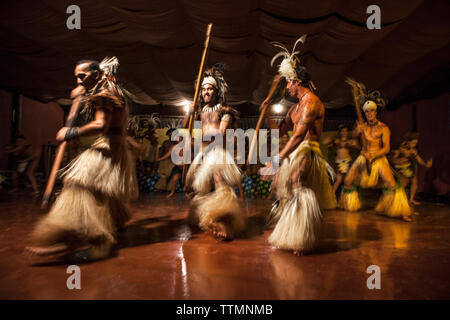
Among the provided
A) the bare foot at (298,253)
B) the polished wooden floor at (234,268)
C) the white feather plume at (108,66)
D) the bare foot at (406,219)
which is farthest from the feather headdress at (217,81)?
the bare foot at (406,219)

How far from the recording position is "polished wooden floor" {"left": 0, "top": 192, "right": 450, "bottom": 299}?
61.3 inches

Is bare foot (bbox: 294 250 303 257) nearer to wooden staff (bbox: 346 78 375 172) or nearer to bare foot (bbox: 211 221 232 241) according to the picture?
bare foot (bbox: 211 221 232 241)

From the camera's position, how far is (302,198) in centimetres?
235

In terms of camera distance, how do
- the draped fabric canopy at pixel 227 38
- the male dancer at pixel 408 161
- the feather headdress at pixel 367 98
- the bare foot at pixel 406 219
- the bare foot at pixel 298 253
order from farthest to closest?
the male dancer at pixel 408 161
the feather headdress at pixel 367 98
the bare foot at pixel 406 219
the draped fabric canopy at pixel 227 38
the bare foot at pixel 298 253

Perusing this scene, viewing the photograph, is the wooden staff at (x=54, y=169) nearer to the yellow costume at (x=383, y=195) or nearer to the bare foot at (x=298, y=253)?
the bare foot at (x=298, y=253)

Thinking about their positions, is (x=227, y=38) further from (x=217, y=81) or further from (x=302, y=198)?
(x=302, y=198)

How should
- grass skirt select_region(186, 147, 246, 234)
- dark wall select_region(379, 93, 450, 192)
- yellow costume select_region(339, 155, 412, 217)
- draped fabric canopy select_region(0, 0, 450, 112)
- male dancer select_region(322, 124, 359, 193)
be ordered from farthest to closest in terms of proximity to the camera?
dark wall select_region(379, 93, 450, 192) → male dancer select_region(322, 124, 359, 193) → yellow costume select_region(339, 155, 412, 217) → draped fabric canopy select_region(0, 0, 450, 112) → grass skirt select_region(186, 147, 246, 234)

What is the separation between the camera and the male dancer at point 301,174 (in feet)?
7.53

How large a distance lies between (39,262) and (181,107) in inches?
378

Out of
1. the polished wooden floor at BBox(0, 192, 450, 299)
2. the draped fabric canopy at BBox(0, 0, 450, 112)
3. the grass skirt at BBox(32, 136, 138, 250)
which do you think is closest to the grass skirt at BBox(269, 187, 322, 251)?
the polished wooden floor at BBox(0, 192, 450, 299)

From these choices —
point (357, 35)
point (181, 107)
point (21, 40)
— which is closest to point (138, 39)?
point (21, 40)

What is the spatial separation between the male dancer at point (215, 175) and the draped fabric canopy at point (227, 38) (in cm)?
155

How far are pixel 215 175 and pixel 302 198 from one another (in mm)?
1068

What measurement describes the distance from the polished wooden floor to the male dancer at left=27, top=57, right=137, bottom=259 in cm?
18
